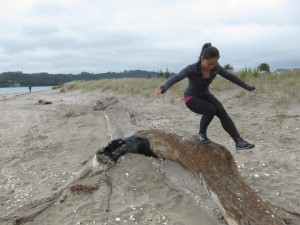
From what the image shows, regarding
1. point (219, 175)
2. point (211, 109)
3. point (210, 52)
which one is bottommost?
point (219, 175)

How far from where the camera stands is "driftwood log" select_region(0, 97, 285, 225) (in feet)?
14.2

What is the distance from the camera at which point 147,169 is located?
6266 mm

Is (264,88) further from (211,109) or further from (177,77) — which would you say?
(177,77)

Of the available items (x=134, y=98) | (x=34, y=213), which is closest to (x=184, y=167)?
(x=34, y=213)

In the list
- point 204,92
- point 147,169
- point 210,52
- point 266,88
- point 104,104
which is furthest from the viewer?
point 104,104

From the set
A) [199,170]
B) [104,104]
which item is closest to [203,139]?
[199,170]

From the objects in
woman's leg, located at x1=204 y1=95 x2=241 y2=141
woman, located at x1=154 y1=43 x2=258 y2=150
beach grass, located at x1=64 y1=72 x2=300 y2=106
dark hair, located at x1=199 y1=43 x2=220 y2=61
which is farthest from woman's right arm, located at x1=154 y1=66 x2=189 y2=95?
beach grass, located at x1=64 y1=72 x2=300 y2=106

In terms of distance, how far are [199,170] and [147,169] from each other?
1309mm

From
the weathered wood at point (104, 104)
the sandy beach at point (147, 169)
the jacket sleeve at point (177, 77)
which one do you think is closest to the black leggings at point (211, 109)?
the jacket sleeve at point (177, 77)

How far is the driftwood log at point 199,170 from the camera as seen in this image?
4316mm

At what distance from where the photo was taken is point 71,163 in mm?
7844

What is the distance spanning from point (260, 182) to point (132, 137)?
2.17 m

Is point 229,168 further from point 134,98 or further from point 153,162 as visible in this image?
point 134,98

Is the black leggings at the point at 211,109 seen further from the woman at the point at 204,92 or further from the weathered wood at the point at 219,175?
the weathered wood at the point at 219,175
